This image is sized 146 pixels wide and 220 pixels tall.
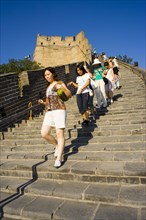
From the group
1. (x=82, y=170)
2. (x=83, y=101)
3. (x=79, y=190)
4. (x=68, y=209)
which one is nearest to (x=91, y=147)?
(x=82, y=170)

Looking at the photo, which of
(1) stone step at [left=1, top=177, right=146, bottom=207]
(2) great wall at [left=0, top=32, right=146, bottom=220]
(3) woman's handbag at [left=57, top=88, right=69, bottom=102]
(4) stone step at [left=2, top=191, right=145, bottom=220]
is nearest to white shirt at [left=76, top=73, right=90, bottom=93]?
(2) great wall at [left=0, top=32, right=146, bottom=220]

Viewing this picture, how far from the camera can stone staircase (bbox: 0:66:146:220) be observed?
9.66 ft

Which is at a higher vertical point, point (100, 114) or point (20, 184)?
point (100, 114)

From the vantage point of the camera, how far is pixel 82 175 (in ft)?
12.2

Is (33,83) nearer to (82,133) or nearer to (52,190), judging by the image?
(82,133)

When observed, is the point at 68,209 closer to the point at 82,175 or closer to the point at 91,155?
the point at 82,175

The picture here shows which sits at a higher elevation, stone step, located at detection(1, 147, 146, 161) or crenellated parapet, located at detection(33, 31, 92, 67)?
crenellated parapet, located at detection(33, 31, 92, 67)

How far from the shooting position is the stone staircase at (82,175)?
2.94m

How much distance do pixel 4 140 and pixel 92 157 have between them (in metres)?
3.45

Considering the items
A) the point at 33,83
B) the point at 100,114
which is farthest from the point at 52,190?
the point at 33,83

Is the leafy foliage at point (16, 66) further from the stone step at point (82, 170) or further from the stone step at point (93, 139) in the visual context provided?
the stone step at point (82, 170)

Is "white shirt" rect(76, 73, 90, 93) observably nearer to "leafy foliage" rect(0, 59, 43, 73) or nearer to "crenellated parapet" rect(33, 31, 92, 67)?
"crenellated parapet" rect(33, 31, 92, 67)

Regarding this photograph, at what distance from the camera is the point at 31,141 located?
5.93 m

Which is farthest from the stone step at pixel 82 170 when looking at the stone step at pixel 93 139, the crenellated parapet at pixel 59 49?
the crenellated parapet at pixel 59 49
